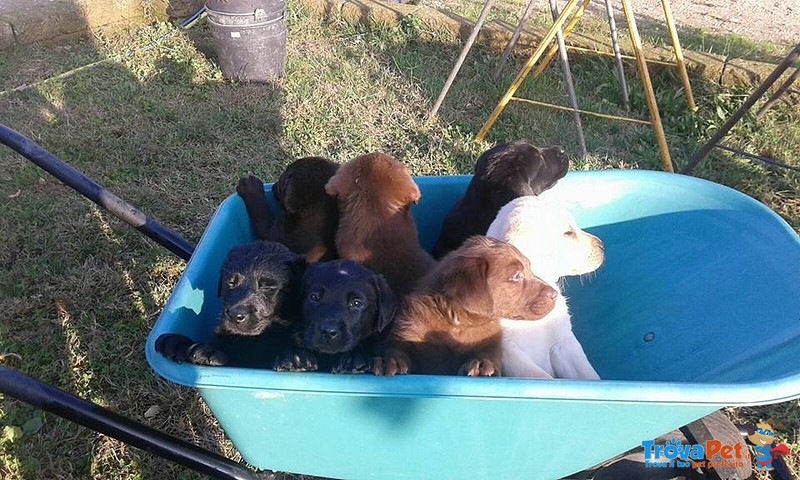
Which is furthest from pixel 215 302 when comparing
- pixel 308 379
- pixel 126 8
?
pixel 126 8

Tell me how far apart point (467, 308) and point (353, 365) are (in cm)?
41

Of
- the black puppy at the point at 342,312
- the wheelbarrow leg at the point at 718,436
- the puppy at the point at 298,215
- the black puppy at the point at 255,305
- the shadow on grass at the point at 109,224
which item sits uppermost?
the black puppy at the point at 342,312

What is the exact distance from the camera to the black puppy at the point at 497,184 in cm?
259

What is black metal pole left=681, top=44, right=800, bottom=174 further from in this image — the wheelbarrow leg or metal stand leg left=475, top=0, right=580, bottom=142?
the wheelbarrow leg

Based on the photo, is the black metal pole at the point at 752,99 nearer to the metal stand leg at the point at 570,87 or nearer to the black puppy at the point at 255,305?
the metal stand leg at the point at 570,87

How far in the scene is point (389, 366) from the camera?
1.72 metres

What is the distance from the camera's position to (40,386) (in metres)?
1.69

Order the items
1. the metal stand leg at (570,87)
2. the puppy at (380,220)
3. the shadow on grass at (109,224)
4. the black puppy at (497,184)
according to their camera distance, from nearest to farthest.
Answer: the puppy at (380,220) → the black puppy at (497,184) → the shadow on grass at (109,224) → the metal stand leg at (570,87)

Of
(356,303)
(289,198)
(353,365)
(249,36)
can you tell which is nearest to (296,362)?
(353,365)

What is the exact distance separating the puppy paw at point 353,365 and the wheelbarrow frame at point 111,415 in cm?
52

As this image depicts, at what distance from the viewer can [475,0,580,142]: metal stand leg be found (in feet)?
13.3

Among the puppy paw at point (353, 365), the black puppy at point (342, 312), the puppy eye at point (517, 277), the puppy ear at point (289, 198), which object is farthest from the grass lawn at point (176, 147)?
the puppy eye at point (517, 277)

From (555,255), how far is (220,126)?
342cm

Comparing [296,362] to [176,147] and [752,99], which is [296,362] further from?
[176,147]
